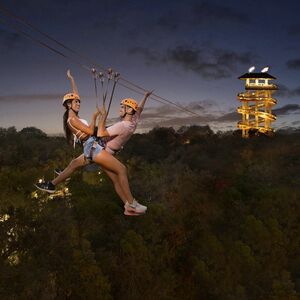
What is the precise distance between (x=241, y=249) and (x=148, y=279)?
12.1 metres

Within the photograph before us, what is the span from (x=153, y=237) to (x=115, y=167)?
4444 centimetres

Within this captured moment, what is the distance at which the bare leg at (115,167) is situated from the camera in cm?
737

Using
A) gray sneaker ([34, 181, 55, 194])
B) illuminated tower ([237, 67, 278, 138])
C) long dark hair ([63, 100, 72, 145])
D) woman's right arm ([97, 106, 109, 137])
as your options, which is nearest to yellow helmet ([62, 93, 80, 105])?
long dark hair ([63, 100, 72, 145])

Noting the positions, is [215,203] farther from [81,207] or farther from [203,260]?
[81,207]

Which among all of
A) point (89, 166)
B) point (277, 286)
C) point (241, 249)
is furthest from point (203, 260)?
point (89, 166)

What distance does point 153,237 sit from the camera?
51.0 meters

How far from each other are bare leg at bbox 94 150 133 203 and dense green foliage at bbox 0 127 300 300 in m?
32.1

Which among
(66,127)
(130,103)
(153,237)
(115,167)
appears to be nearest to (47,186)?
(66,127)

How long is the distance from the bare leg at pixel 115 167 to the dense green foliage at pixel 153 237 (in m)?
32.1

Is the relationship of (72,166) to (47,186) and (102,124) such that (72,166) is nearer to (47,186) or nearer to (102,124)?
(47,186)

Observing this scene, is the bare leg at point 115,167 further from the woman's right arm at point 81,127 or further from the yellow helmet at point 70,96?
the yellow helmet at point 70,96

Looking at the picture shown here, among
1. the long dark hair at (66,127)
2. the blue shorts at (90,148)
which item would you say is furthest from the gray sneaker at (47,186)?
the blue shorts at (90,148)

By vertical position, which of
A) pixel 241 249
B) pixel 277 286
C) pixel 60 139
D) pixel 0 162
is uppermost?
pixel 60 139

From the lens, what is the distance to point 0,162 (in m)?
64.8
